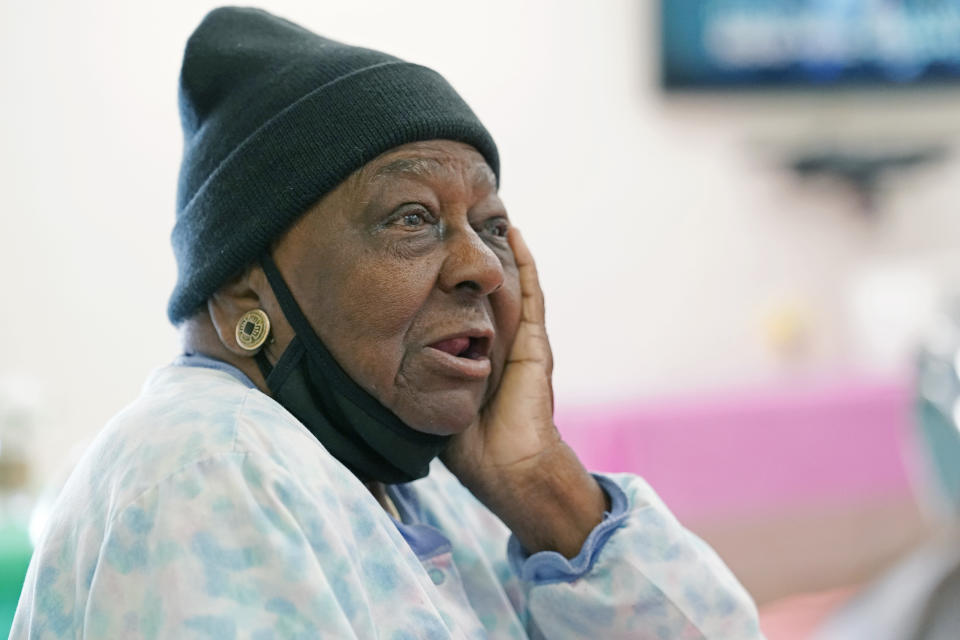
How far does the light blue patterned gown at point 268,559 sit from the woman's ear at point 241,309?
A: 0.05 meters

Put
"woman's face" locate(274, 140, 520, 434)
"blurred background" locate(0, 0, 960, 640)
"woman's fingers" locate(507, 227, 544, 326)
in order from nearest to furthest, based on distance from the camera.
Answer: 1. "woman's face" locate(274, 140, 520, 434)
2. "woman's fingers" locate(507, 227, 544, 326)
3. "blurred background" locate(0, 0, 960, 640)

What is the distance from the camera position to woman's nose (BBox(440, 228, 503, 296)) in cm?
121

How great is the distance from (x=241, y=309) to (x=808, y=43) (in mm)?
3441

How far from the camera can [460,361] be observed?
121 centimetres

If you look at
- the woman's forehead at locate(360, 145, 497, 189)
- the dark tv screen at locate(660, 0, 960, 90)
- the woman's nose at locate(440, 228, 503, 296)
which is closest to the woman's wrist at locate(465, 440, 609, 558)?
the woman's nose at locate(440, 228, 503, 296)

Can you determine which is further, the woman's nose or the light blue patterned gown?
the woman's nose

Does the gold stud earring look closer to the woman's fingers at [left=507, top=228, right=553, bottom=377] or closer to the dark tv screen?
the woman's fingers at [left=507, top=228, right=553, bottom=377]

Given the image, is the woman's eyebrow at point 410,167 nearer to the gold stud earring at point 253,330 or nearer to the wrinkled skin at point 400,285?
the wrinkled skin at point 400,285

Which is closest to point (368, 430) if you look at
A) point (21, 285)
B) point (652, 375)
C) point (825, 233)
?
point (21, 285)

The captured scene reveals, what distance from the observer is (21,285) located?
3.53 metres

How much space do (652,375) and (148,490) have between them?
3.25 meters

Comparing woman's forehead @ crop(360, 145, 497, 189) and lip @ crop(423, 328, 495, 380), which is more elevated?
woman's forehead @ crop(360, 145, 497, 189)

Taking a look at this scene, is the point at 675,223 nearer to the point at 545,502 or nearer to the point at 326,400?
the point at 545,502

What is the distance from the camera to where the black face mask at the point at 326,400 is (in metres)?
1.19
